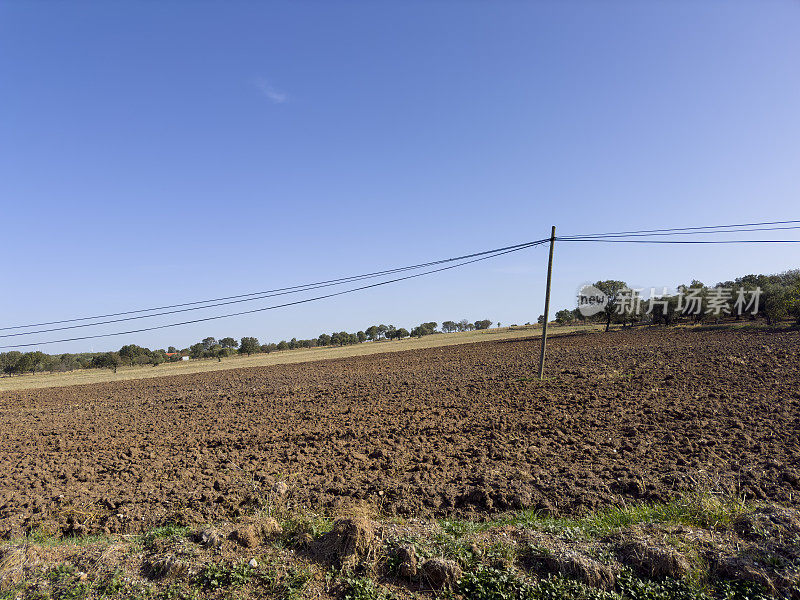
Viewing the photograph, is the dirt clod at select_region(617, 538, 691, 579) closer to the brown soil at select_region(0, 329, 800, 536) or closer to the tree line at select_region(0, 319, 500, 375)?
the brown soil at select_region(0, 329, 800, 536)

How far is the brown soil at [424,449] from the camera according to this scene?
6293 mm

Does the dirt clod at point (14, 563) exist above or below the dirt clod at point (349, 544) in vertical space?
below

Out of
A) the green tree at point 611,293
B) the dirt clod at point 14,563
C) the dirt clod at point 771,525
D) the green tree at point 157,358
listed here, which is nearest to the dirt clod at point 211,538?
the dirt clod at point 14,563

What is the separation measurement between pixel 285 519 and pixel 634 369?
17730 millimetres

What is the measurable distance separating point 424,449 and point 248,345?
72.3m


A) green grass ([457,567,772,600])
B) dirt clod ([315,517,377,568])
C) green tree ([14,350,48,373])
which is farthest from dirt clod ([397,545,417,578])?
green tree ([14,350,48,373])

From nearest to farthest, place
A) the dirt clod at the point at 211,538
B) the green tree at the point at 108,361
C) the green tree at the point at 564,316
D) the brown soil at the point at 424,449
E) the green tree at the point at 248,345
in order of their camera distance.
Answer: the dirt clod at the point at 211,538 < the brown soil at the point at 424,449 < the green tree at the point at 108,361 < the green tree at the point at 248,345 < the green tree at the point at 564,316

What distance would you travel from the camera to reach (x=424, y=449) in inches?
351

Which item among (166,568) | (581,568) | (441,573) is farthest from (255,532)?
(581,568)

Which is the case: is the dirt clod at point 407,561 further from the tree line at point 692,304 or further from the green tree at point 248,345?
the green tree at point 248,345

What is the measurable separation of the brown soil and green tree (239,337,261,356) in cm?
5840

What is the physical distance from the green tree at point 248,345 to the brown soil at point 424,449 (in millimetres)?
58399

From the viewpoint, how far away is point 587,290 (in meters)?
58.7

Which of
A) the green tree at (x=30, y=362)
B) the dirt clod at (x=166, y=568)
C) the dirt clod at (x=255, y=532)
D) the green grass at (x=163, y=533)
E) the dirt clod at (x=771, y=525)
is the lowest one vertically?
the green tree at (x=30, y=362)
